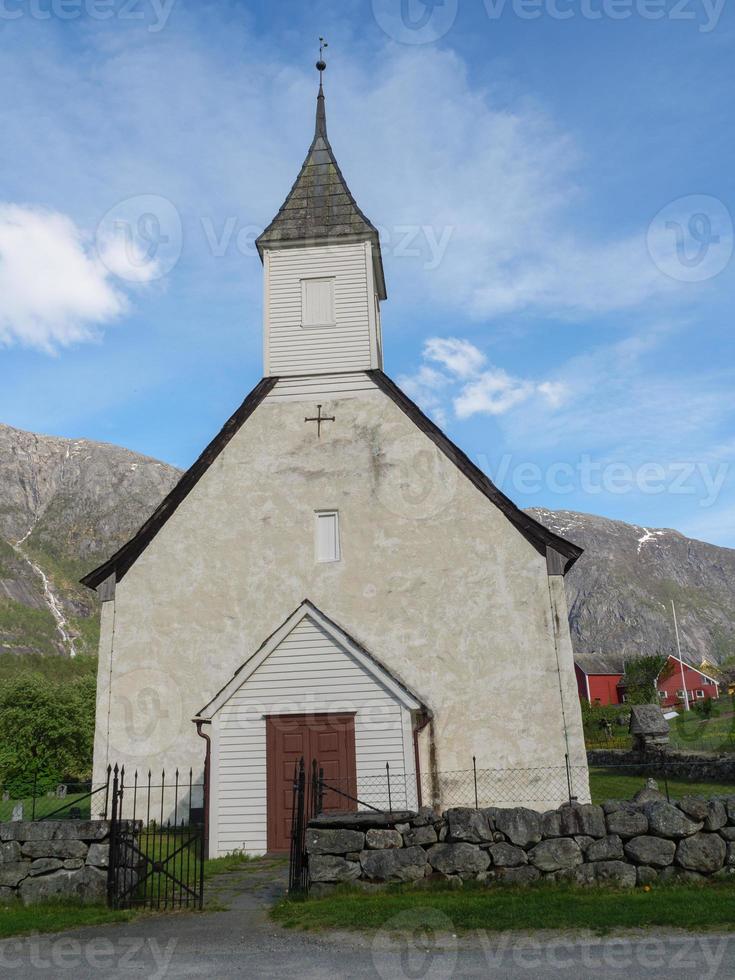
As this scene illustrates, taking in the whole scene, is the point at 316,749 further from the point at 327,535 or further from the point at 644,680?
the point at 644,680

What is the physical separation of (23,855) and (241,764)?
460 cm

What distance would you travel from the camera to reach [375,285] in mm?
22188

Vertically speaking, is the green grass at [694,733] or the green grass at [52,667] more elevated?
the green grass at [52,667]

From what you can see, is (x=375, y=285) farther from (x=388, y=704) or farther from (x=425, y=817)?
(x=425, y=817)

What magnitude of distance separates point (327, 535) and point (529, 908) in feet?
32.5

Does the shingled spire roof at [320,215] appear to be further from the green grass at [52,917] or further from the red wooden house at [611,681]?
the red wooden house at [611,681]

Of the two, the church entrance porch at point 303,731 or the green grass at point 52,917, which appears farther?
the church entrance porch at point 303,731

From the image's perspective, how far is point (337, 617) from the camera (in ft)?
55.5

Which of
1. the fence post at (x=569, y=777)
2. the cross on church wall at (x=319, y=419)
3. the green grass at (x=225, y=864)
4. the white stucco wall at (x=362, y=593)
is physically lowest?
the green grass at (x=225, y=864)

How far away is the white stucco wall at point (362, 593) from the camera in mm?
15984

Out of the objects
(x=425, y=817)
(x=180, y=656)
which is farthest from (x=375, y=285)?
(x=425, y=817)

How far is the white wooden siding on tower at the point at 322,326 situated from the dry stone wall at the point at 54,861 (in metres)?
11.7

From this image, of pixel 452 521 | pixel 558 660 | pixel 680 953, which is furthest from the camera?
pixel 452 521

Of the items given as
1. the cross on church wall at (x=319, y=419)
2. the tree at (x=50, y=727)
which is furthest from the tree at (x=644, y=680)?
the cross on church wall at (x=319, y=419)
